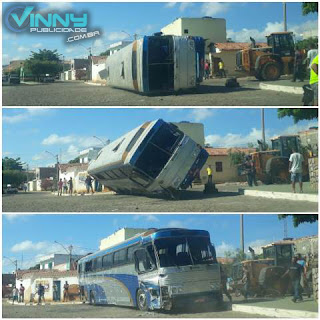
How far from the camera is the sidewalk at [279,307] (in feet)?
34.0

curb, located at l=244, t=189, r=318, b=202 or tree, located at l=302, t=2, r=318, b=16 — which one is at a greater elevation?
tree, located at l=302, t=2, r=318, b=16

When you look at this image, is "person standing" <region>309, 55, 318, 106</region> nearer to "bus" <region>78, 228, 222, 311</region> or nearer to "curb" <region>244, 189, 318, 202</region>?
"curb" <region>244, 189, 318, 202</region>

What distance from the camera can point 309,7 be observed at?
12250mm

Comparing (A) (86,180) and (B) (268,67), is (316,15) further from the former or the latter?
(A) (86,180)

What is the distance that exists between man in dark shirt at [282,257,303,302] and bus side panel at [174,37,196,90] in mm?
4042

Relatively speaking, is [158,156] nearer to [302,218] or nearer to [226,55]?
[226,55]

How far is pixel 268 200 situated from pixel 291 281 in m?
1.69

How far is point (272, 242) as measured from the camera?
11.7m

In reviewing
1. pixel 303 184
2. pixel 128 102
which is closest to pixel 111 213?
pixel 128 102

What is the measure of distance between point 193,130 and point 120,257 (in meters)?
2.89

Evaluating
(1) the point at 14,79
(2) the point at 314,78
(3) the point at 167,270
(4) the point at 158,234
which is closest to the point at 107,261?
(4) the point at 158,234

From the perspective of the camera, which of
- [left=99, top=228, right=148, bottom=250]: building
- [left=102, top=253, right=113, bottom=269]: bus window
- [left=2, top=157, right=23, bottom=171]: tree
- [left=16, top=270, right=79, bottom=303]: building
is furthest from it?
[left=102, top=253, right=113, bottom=269]: bus window

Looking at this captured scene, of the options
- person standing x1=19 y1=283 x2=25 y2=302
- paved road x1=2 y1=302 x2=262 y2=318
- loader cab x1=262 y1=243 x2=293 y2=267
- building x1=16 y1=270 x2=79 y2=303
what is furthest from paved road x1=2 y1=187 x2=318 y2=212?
paved road x1=2 y1=302 x2=262 y2=318

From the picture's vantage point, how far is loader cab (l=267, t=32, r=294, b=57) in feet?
47.4
